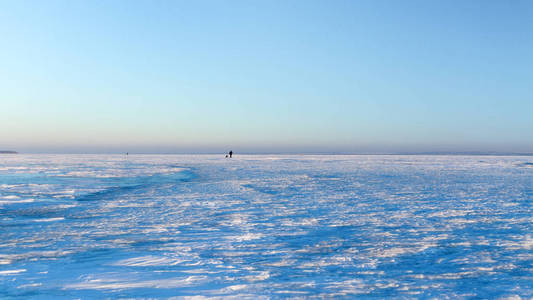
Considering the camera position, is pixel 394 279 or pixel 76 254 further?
pixel 76 254

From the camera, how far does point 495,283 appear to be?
3588 mm

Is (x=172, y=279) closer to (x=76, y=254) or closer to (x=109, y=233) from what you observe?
(x=76, y=254)

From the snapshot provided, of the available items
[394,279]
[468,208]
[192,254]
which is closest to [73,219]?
[192,254]

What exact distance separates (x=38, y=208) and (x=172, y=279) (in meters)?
6.10

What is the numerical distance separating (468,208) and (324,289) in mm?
6038

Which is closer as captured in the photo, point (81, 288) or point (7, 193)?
point (81, 288)

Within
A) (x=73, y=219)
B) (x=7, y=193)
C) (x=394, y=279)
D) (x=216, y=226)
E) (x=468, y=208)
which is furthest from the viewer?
(x=7, y=193)

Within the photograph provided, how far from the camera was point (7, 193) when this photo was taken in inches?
423

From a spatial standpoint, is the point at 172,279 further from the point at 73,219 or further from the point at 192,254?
the point at 73,219

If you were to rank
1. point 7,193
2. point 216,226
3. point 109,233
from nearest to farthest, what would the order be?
point 109,233
point 216,226
point 7,193

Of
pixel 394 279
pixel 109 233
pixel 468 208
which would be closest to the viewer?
pixel 394 279

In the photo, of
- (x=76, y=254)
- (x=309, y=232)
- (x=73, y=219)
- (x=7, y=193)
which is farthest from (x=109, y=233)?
(x=7, y=193)

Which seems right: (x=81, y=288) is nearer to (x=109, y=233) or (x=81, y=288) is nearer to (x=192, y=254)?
(x=192, y=254)

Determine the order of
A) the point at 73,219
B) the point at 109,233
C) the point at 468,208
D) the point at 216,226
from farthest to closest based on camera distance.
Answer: the point at 468,208 → the point at 73,219 → the point at 216,226 → the point at 109,233
